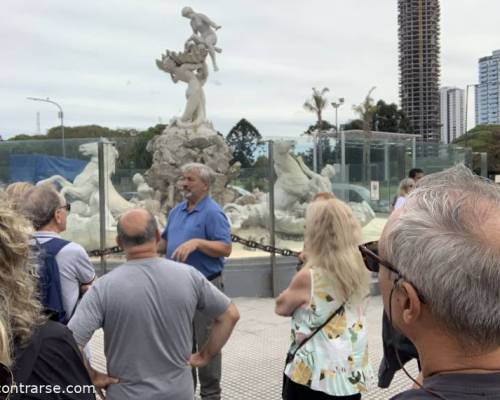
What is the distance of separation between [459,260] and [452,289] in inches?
2.6

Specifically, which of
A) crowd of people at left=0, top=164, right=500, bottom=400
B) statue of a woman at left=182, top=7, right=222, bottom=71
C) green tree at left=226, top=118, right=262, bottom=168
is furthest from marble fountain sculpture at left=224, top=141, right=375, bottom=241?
crowd of people at left=0, top=164, right=500, bottom=400

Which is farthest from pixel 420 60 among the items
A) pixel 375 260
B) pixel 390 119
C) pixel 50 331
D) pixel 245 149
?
pixel 50 331

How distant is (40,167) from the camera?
1027 centimetres

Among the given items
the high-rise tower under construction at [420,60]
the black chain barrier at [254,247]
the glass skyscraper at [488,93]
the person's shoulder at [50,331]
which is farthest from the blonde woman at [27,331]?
the high-rise tower under construction at [420,60]

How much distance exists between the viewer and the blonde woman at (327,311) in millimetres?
3117

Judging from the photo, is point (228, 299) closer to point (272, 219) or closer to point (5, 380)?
point (5, 380)

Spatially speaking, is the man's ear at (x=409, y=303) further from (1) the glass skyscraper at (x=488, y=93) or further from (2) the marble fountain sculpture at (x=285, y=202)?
(1) the glass skyscraper at (x=488, y=93)

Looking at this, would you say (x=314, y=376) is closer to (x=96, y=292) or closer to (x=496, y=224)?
(x=96, y=292)

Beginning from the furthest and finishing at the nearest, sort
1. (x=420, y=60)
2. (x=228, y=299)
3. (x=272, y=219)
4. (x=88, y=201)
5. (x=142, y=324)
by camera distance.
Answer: (x=420, y=60), (x=88, y=201), (x=272, y=219), (x=228, y=299), (x=142, y=324)

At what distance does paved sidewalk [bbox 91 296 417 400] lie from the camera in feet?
16.7

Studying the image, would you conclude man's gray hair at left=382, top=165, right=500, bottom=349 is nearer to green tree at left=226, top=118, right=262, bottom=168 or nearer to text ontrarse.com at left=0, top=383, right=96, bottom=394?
text ontrarse.com at left=0, top=383, right=96, bottom=394

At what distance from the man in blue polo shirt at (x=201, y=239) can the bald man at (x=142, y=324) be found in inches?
52.8

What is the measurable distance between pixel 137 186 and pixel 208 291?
9.26 m

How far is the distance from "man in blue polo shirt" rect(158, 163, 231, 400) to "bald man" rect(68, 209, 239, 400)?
1341 millimetres
